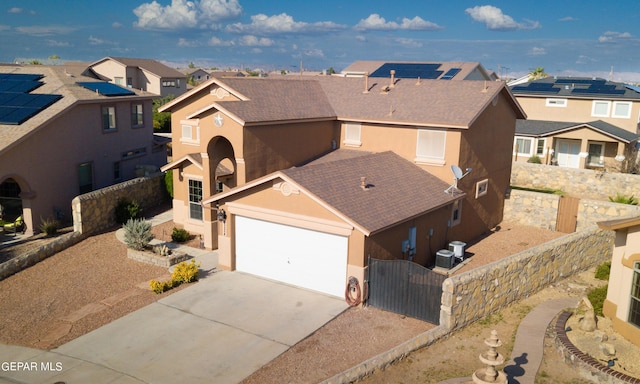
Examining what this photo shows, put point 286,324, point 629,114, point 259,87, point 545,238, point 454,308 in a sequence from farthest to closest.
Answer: point 629,114, point 545,238, point 259,87, point 286,324, point 454,308

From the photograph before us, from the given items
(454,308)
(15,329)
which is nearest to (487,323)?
(454,308)

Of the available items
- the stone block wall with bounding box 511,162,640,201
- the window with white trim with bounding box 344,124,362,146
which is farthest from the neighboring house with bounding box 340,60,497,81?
the window with white trim with bounding box 344,124,362,146

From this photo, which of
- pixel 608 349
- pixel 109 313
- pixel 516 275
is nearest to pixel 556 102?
pixel 516 275

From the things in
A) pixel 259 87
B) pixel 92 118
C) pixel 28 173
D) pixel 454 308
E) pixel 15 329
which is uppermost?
pixel 259 87

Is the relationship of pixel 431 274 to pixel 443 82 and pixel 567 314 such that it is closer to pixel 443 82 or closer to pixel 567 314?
pixel 567 314

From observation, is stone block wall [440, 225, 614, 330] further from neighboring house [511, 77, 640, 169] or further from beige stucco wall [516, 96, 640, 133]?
beige stucco wall [516, 96, 640, 133]

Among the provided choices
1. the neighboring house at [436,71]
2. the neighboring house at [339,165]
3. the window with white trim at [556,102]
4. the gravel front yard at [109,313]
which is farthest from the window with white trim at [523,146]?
the gravel front yard at [109,313]

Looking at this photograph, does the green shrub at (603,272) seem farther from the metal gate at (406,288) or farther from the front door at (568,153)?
the front door at (568,153)
